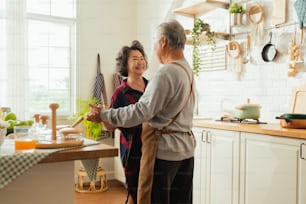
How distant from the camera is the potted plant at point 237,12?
3.27 metres

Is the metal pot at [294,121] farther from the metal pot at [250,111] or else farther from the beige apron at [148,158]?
the beige apron at [148,158]

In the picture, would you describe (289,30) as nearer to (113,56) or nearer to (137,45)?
(137,45)

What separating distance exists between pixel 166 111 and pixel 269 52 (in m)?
1.62

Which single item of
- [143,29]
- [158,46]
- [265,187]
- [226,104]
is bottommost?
[265,187]

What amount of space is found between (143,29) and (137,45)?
2.38m

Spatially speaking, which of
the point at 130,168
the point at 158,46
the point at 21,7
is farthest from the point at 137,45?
the point at 21,7

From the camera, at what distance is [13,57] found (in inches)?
150

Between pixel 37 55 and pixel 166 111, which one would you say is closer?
pixel 166 111

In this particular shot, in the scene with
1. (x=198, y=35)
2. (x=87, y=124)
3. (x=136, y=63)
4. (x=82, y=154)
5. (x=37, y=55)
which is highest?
(x=198, y=35)

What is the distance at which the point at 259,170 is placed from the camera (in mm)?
2406

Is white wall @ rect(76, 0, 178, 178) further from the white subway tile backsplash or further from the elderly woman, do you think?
the elderly woman

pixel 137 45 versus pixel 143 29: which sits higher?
pixel 143 29

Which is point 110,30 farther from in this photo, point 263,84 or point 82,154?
point 82,154

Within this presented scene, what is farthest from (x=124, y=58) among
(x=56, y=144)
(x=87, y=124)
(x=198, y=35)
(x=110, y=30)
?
(x=110, y=30)
